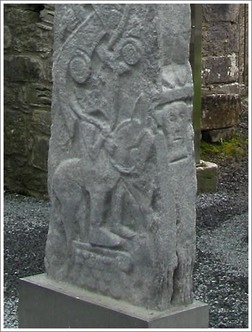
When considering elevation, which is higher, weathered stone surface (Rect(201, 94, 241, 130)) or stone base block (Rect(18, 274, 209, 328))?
weathered stone surface (Rect(201, 94, 241, 130))

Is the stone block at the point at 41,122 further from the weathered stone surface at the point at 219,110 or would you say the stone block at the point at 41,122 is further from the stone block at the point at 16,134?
the weathered stone surface at the point at 219,110

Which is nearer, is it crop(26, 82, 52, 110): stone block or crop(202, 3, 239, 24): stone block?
crop(26, 82, 52, 110): stone block

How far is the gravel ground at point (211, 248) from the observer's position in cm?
550

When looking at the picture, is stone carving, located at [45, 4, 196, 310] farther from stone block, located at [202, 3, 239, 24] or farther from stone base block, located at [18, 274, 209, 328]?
stone block, located at [202, 3, 239, 24]

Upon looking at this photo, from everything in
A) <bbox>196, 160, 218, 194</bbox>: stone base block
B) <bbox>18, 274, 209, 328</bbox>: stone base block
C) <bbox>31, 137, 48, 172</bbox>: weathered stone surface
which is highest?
<bbox>31, 137, 48, 172</bbox>: weathered stone surface

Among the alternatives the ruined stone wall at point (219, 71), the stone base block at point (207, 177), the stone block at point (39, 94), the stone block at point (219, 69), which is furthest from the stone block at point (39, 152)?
the stone block at point (219, 69)

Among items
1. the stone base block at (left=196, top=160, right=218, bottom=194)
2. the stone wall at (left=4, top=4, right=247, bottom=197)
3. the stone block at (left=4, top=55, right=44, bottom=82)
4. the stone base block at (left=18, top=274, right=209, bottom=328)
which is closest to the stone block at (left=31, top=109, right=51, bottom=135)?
the stone wall at (left=4, top=4, right=247, bottom=197)

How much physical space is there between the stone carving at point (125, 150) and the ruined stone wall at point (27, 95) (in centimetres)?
308

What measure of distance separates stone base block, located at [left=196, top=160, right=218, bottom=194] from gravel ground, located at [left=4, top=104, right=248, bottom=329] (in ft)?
0.25

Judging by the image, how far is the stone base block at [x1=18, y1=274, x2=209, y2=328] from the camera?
4.17 metres

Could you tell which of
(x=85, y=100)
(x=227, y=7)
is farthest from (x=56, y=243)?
(x=227, y=7)

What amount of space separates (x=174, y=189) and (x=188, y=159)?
0.50 feet

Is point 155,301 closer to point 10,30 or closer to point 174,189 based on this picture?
point 174,189

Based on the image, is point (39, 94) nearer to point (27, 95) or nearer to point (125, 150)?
point (27, 95)
